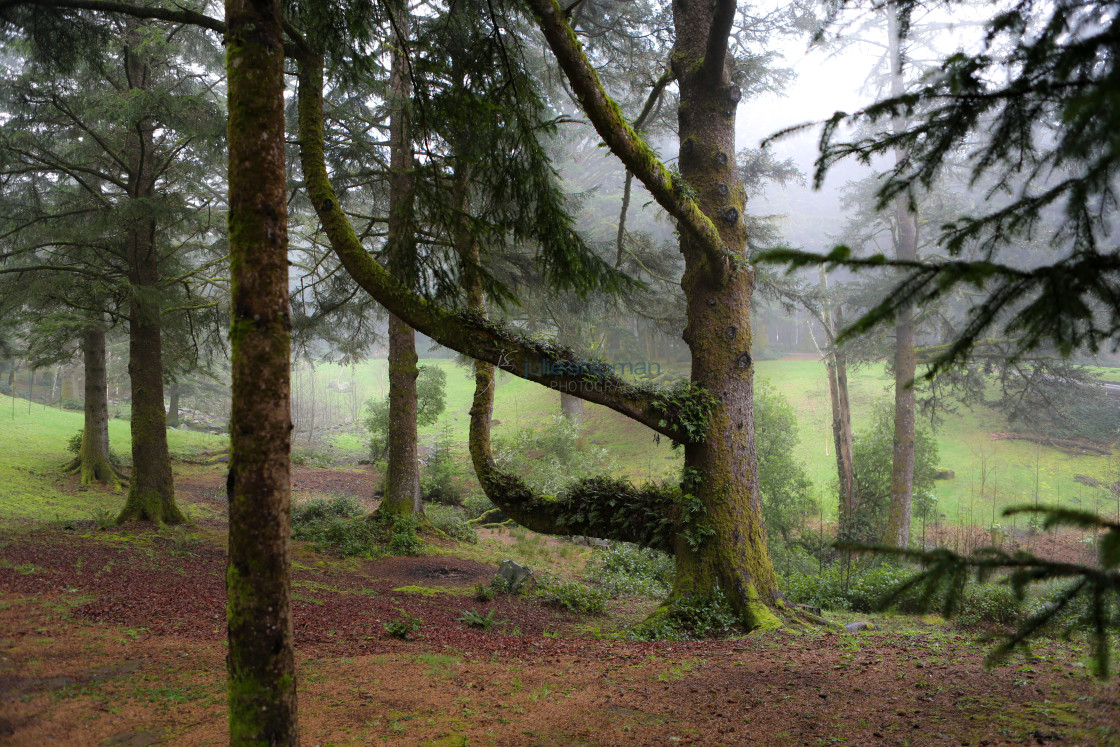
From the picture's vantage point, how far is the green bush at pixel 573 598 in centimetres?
757

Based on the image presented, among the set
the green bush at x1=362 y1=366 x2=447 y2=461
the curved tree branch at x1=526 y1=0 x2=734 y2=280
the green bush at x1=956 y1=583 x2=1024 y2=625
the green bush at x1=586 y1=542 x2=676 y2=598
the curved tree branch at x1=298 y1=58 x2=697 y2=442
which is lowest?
the green bush at x1=586 y1=542 x2=676 y2=598

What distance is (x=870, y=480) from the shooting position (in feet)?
51.1

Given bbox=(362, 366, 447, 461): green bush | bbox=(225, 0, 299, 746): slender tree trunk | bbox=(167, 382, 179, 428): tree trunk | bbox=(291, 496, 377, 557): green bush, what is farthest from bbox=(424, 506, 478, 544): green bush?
bbox=(167, 382, 179, 428): tree trunk

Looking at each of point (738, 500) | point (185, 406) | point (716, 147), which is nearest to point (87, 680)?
point (738, 500)

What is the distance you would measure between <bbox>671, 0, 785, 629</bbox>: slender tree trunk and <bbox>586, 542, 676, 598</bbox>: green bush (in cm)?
253

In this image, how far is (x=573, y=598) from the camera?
7.73m

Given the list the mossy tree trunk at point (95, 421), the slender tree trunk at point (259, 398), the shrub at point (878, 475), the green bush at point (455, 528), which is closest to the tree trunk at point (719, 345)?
the slender tree trunk at point (259, 398)

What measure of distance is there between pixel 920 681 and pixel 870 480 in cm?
1330

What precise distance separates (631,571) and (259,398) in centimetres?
871

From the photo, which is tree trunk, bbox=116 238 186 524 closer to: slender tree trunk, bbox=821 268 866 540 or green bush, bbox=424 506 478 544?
green bush, bbox=424 506 478 544

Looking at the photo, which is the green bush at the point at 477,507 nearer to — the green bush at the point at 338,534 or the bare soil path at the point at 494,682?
the green bush at the point at 338,534

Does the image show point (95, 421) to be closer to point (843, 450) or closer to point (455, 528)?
point (455, 528)

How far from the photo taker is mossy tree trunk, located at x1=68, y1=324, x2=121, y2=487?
1275 cm

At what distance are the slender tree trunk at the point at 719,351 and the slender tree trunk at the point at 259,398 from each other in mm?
4633
